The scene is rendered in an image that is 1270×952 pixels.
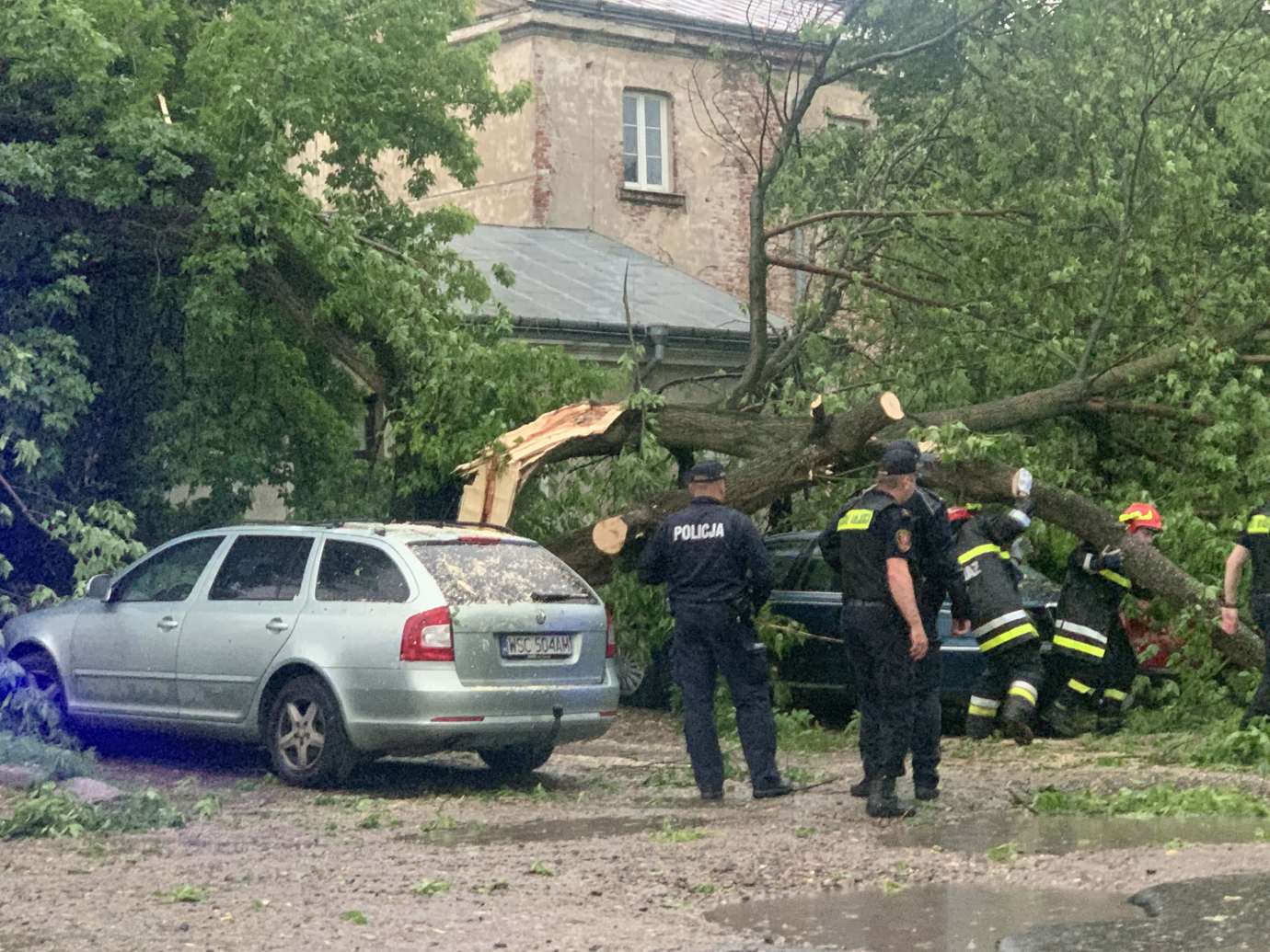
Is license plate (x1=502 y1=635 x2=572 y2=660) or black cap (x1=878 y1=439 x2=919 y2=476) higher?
black cap (x1=878 y1=439 x2=919 y2=476)

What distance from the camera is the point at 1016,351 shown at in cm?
1452

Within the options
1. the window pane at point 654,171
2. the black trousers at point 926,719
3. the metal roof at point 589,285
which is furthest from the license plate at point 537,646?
the window pane at point 654,171

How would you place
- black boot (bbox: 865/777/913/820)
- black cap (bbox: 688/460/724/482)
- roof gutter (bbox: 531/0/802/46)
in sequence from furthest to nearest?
1. roof gutter (bbox: 531/0/802/46)
2. black cap (bbox: 688/460/724/482)
3. black boot (bbox: 865/777/913/820)

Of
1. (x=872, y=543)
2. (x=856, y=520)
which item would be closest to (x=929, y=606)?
(x=872, y=543)

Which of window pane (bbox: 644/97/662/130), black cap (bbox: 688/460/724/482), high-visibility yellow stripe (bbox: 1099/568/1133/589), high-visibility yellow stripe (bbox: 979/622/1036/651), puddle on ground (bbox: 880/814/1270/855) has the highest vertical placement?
window pane (bbox: 644/97/662/130)

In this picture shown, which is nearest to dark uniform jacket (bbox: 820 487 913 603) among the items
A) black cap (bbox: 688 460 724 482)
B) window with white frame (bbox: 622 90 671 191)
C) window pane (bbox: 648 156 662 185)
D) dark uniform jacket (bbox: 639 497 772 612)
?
dark uniform jacket (bbox: 639 497 772 612)

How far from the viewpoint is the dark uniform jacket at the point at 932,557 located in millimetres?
9414

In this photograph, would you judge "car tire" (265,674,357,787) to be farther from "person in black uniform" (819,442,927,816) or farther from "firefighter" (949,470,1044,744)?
"firefighter" (949,470,1044,744)

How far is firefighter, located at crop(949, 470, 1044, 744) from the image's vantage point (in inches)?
482

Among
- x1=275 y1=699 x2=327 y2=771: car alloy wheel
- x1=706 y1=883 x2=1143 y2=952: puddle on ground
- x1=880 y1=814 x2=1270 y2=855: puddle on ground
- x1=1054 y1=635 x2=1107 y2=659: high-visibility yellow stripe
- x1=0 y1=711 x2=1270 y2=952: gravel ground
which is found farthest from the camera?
x1=1054 y1=635 x2=1107 y2=659: high-visibility yellow stripe

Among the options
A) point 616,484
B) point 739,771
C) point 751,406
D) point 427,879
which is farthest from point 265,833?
point 751,406

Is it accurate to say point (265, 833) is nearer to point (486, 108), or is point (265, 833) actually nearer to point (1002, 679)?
point (1002, 679)

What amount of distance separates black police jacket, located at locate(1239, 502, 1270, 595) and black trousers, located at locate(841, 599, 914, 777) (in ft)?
10.3

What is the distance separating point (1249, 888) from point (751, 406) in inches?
346
